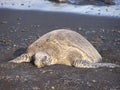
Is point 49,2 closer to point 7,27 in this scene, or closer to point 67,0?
point 67,0

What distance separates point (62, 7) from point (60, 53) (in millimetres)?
9267

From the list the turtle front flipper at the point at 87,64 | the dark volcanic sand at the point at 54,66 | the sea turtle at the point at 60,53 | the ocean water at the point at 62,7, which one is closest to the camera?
the dark volcanic sand at the point at 54,66

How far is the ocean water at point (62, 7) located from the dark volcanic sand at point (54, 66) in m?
0.88

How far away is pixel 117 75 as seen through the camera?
7.11 metres

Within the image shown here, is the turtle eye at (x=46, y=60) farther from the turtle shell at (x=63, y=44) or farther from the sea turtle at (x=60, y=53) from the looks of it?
the turtle shell at (x=63, y=44)

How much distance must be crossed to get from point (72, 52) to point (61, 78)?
1.29 meters

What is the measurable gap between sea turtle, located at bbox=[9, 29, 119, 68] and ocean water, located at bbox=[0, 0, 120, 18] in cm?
687

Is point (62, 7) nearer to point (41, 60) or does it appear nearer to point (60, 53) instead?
point (60, 53)

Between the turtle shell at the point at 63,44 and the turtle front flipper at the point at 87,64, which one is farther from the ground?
the turtle shell at the point at 63,44

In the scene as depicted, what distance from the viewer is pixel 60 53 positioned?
7.92 meters

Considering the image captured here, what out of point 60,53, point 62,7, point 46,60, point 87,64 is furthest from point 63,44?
point 62,7

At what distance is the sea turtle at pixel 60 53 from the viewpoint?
7.71 metres

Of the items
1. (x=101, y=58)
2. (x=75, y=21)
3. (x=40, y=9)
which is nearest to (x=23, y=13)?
(x=40, y=9)

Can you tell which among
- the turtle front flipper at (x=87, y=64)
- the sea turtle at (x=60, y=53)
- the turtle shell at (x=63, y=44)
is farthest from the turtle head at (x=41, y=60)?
the turtle front flipper at (x=87, y=64)
